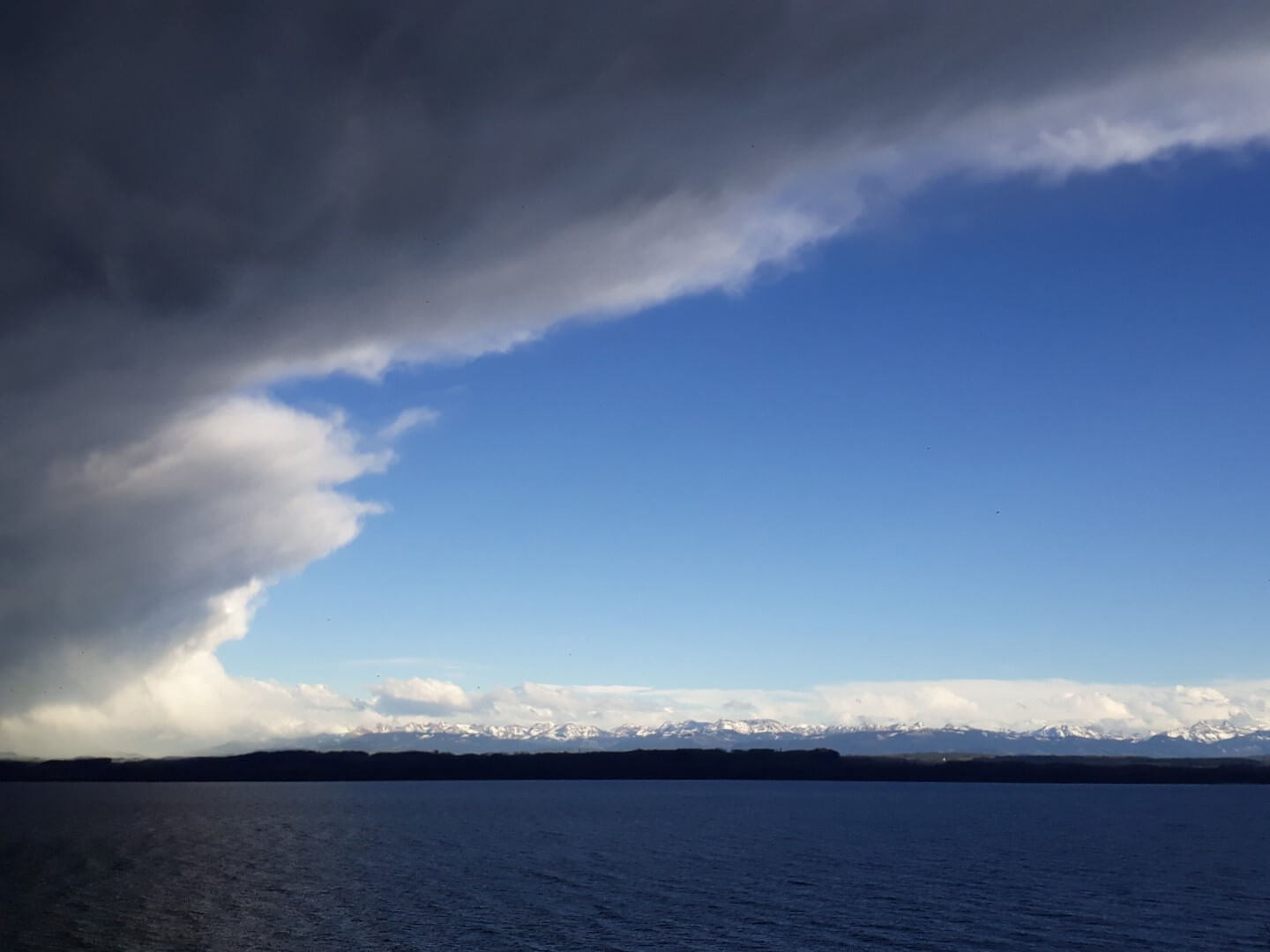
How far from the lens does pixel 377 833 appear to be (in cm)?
16338

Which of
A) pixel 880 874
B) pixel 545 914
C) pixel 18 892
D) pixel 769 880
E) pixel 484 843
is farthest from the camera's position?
pixel 484 843

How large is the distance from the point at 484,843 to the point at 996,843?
74.0 m

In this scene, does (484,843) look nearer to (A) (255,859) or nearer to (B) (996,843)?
(A) (255,859)

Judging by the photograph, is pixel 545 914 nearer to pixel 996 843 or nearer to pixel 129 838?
pixel 996 843

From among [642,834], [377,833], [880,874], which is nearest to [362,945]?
[880,874]

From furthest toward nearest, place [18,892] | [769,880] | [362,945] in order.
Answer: [769,880], [18,892], [362,945]

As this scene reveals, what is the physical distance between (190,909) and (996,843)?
4337 inches

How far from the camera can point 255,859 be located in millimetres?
118938

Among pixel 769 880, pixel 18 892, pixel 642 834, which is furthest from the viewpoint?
pixel 642 834

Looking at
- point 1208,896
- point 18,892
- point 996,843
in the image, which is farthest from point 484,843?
point 1208,896

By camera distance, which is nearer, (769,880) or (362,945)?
(362,945)

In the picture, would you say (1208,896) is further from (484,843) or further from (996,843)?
(484,843)

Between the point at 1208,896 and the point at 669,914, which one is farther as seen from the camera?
the point at 1208,896

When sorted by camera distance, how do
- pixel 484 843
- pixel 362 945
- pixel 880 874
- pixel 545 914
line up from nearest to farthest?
1. pixel 362 945
2. pixel 545 914
3. pixel 880 874
4. pixel 484 843
